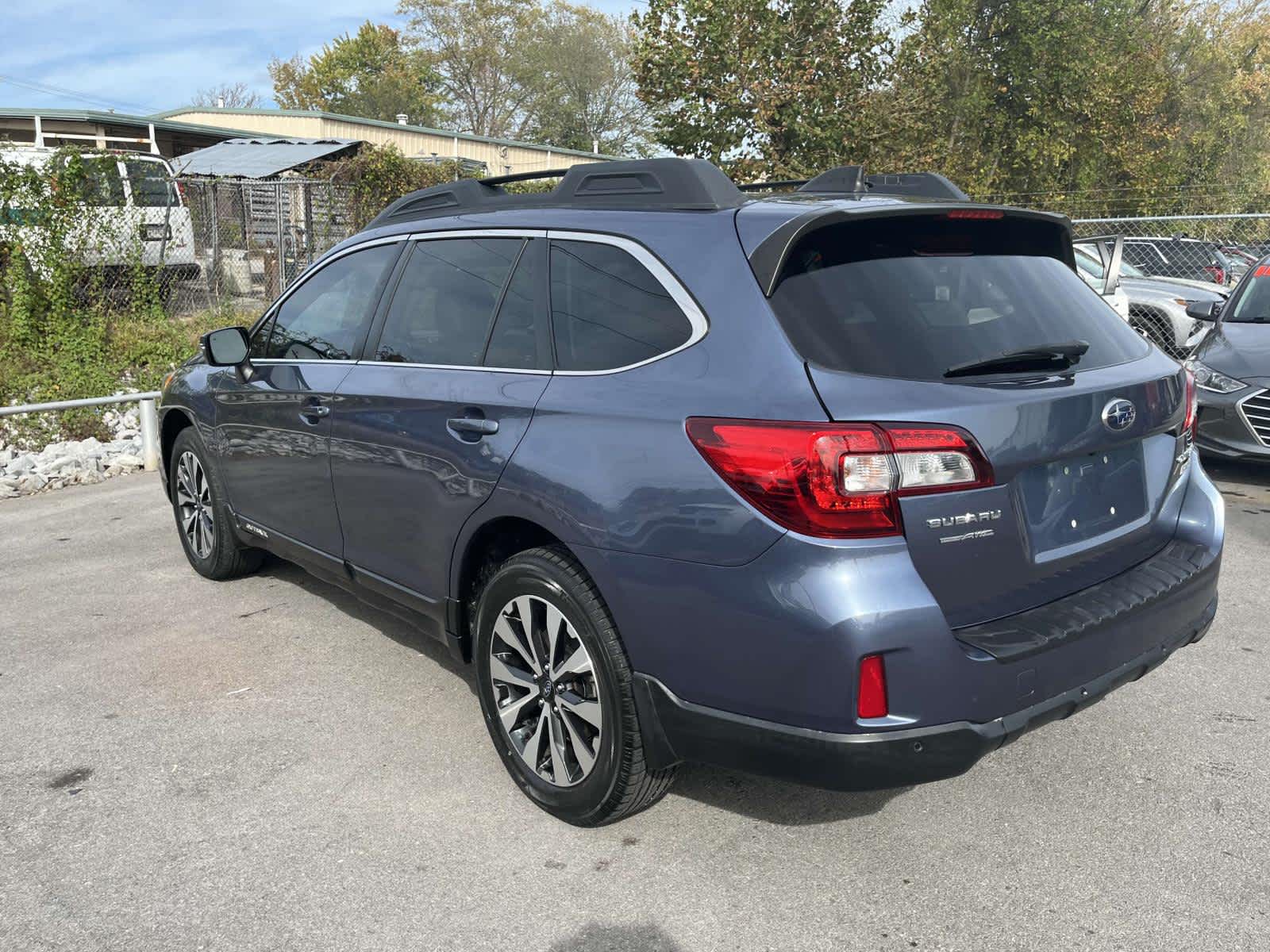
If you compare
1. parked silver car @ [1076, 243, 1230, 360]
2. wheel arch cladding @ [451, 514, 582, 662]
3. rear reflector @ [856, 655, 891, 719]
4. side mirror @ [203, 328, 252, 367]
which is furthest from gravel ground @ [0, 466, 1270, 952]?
parked silver car @ [1076, 243, 1230, 360]

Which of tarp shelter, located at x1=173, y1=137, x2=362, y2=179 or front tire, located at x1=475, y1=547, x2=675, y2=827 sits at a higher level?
tarp shelter, located at x1=173, y1=137, x2=362, y2=179

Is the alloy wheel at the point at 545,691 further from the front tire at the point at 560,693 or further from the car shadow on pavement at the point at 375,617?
the car shadow on pavement at the point at 375,617

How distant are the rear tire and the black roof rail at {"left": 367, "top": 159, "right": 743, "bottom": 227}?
209 cm

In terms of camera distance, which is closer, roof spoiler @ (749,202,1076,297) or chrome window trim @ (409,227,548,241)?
roof spoiler @ (749,202,1076,297)

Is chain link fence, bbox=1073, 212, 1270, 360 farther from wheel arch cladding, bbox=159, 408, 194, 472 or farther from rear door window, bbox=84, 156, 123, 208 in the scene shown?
rear door window, bbox=84, 156, 123, 208

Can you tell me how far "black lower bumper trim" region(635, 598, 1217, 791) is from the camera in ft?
8.61

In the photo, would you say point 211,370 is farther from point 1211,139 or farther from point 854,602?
point 1211,139

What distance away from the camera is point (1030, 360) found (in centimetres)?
296

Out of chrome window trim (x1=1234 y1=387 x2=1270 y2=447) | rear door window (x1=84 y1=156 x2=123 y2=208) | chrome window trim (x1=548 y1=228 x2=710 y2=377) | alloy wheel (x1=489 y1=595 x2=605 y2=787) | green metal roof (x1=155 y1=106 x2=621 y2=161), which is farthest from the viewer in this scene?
green metal roof (x1=155 y1=106 x2=621 y2=161)

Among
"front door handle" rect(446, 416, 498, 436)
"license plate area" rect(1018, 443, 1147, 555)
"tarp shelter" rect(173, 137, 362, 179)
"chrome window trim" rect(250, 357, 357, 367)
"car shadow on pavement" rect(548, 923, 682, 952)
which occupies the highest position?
"tarp shelter" rect(173, 137, 362, 179)

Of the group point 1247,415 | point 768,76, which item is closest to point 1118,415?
point 1247,415

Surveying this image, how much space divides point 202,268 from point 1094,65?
73.6 feet

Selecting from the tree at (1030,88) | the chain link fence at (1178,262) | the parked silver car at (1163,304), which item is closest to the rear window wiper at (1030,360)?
the chain link fence at (1178,262)

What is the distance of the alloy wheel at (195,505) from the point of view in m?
5.66
